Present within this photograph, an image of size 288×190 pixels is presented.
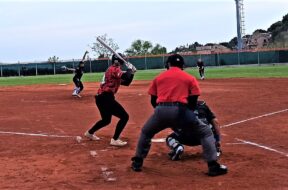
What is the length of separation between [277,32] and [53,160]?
10100 cm

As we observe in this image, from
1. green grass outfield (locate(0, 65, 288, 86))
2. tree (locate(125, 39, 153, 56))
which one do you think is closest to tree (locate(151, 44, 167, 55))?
tree (locate(125, 39, 153, 56))

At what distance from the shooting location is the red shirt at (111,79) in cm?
966

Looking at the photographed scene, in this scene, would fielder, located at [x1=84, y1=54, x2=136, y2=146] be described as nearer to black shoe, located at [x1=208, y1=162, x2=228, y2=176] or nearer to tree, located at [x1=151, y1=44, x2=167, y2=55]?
black shoe, located at [x1=208, y1=162, x2=228, y2=176]

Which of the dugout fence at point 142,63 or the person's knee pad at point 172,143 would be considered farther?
the dugout fence at point 142,63

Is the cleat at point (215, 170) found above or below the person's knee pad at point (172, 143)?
below

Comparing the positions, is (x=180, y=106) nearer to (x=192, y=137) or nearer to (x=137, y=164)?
(x=137, y=164)

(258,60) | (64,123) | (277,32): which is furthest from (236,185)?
(277,32)

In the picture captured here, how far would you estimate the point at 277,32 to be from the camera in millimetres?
104312

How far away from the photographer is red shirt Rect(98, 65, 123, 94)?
9.66m

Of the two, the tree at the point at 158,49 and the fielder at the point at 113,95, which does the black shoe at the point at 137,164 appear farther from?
the tree at the point at 158,49

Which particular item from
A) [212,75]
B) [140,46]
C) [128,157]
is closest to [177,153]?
[128,157]

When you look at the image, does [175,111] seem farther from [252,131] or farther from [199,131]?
[252,131]

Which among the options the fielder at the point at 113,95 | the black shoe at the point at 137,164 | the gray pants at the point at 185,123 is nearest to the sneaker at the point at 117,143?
the fielder at the point at 113,95

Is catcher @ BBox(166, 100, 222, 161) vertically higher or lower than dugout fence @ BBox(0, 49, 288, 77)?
lower
